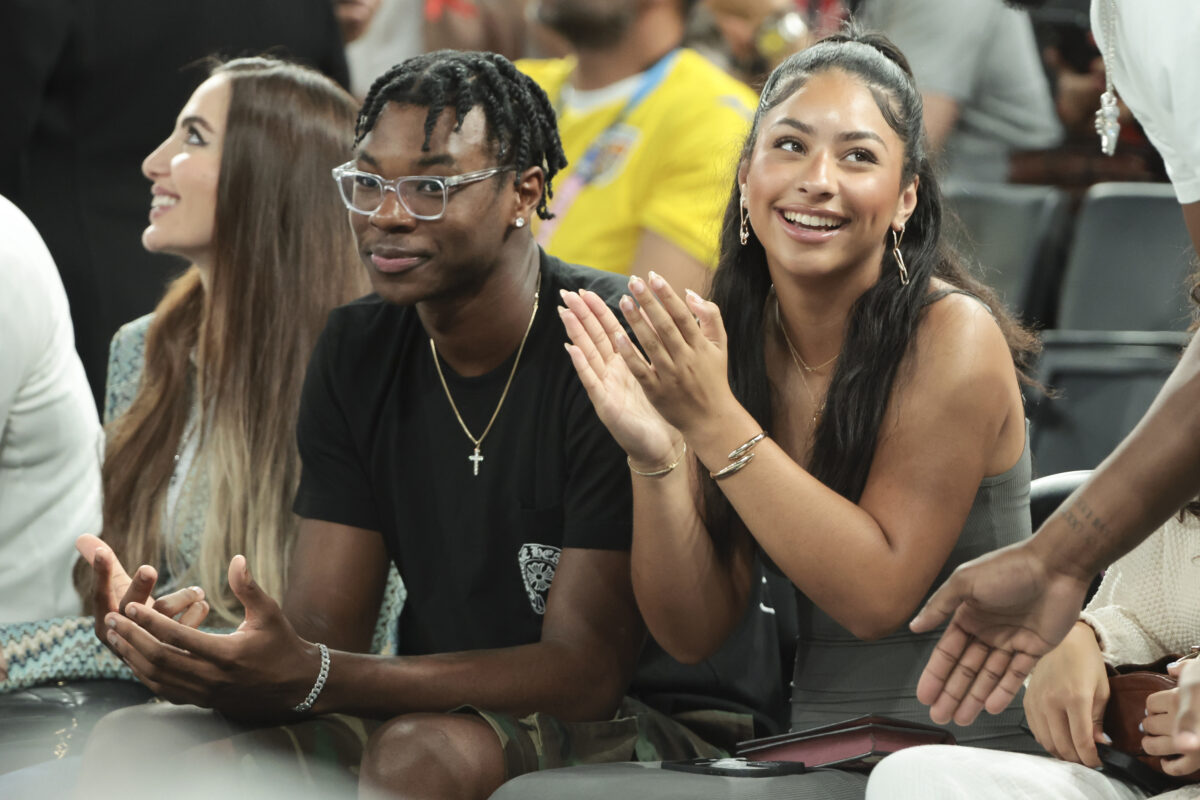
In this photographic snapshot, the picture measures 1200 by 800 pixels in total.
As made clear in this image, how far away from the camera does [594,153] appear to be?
12.6 ft

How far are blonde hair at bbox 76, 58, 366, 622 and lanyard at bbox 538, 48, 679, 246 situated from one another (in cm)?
86

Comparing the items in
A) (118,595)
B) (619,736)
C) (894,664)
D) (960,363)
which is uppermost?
(960,363)

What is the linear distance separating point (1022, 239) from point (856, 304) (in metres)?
2.26

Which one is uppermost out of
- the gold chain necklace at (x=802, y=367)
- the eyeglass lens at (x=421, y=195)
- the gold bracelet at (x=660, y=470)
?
the eyeglass lens at (x=421, y=195)

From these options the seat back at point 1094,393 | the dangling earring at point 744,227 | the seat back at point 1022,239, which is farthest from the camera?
the seat back at point 1022,239

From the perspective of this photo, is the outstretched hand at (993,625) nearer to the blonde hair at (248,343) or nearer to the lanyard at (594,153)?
the blonde hair at (248,343)

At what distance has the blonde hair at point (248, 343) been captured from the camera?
9.18 ft

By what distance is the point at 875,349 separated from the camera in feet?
7.25

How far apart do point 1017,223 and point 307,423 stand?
8.12 feet

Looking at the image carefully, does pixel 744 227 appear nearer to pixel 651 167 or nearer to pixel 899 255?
pixel 899 255

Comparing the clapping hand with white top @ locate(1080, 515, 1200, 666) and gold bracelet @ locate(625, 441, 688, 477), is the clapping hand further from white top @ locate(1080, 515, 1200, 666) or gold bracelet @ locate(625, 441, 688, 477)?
white top @ locate(1080, 515, 1200, 666)

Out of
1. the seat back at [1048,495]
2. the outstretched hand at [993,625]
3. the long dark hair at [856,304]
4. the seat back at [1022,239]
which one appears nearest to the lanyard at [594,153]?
the seat back at [1022,239]

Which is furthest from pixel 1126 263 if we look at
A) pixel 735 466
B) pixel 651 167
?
pixel 735 466

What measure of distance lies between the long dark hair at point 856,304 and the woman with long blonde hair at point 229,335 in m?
0.83
